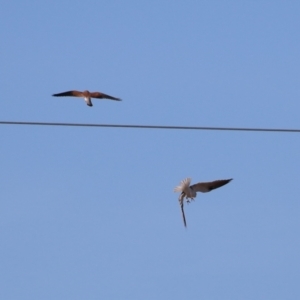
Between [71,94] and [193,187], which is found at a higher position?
[71,94]

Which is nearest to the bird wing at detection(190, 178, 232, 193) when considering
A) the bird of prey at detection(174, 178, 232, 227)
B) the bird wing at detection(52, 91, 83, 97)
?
the bird of prey at detection(174, 178, 232, 227)

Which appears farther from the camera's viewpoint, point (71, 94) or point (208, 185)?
point (208, 185)

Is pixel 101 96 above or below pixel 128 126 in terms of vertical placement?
above

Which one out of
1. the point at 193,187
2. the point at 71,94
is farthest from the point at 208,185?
the point at 71,94

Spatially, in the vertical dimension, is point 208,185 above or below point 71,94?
below


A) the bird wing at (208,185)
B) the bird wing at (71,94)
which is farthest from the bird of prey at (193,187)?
the bird wing at (71,94)

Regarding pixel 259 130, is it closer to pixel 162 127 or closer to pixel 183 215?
pixel 162 127

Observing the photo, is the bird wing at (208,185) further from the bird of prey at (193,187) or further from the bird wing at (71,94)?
the bird wing at (71,94)

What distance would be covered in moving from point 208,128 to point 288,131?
106 cm

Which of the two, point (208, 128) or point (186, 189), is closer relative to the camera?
point (208, 128)

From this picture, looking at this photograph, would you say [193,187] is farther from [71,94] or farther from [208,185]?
[71,94]

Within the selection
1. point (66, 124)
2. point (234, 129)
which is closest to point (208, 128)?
A: point (234, 129)

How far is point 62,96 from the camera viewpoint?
86.9ft

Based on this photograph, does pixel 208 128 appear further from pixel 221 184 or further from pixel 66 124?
pixel 221 184
